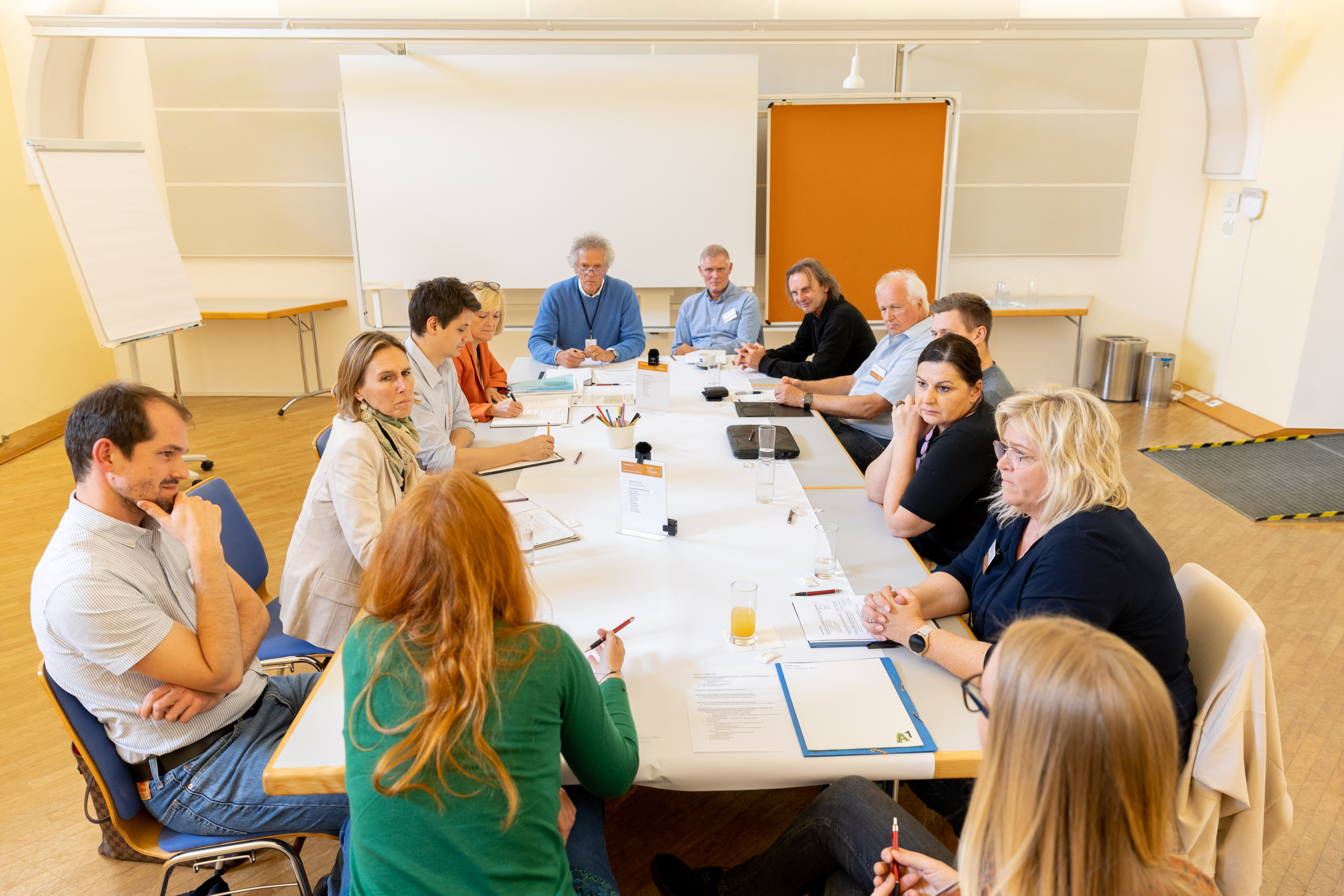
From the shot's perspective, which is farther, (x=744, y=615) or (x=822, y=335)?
(x=822, y=335)

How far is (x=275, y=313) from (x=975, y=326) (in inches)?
199

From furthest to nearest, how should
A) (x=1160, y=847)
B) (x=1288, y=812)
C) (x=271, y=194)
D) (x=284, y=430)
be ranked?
(x=271, y=194), (x=284, y=430), (x=1288, y=812), (x=1160, y=847)

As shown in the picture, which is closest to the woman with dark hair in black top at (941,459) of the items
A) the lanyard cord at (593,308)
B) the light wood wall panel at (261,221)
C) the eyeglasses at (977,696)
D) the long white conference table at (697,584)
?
the long white conference table at (697,584)

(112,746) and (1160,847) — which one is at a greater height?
(1160,847)

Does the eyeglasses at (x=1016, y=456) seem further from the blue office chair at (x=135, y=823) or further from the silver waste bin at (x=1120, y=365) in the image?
the silver waste bin at (x=1120, y=365)

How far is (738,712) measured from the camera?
1646 mm

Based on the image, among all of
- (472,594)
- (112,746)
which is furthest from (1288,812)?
(112,746)

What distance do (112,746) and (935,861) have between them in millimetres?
1557

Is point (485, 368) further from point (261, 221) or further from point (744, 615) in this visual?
point (261, 221)

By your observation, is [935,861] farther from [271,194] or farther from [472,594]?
[271,194]

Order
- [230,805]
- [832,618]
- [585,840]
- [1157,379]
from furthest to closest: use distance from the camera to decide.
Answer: [1157,379]
[832,618]
[230,805]
[585,840]

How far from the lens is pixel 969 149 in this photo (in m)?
6.62

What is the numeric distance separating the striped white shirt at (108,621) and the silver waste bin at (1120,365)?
681 cm

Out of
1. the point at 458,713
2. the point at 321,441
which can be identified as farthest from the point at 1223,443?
the point at 458,713
